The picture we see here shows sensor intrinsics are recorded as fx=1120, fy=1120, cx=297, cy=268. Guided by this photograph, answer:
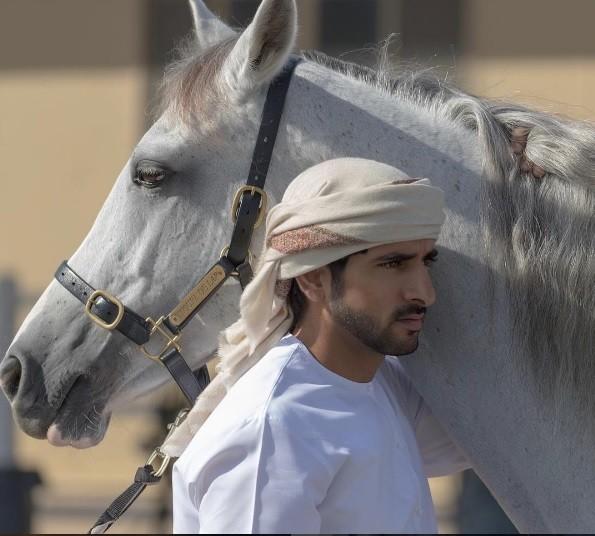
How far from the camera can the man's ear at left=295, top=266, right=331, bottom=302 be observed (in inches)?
83.7

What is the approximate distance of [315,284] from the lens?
7.01ft

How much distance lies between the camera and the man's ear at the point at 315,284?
2.12 m

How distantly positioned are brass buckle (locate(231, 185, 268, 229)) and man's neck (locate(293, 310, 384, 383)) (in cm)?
40

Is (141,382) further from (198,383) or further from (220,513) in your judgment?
(220,513)

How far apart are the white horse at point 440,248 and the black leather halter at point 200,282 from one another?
0.09ft

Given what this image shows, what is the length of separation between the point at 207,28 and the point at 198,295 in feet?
2.45

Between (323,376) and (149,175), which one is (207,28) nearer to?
(149,175)

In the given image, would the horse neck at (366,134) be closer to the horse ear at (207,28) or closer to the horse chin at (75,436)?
the horse ear at (207,28)

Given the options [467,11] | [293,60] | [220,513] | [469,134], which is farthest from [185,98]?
[467,11]

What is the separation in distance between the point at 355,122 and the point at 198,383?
743 mm

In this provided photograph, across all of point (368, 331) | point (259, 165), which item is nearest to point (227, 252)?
point (259, 165)

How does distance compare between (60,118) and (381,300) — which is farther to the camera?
(60,118)

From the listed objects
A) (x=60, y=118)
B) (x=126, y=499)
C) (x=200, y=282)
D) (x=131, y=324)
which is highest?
(x=200, y=282)

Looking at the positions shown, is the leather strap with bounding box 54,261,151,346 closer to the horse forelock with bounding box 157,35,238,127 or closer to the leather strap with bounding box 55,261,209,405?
the leather strap with bounding box 55,261,209,405
